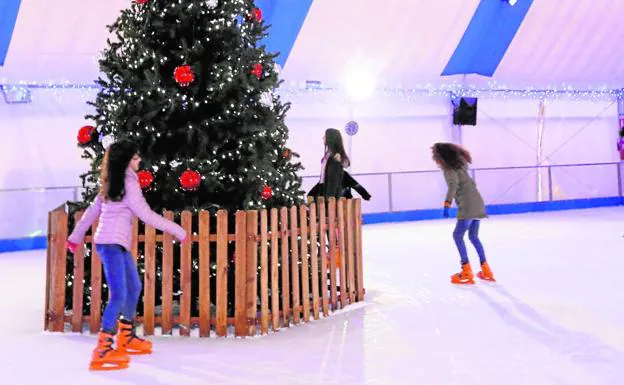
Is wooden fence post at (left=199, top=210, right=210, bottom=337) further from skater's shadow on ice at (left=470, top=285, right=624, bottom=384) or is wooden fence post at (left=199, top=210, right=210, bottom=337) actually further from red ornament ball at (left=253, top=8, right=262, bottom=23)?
skater's shadow on ice at (left=470, top=285, right=624, bottom=384)

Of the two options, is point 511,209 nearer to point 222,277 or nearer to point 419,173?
point 419,173

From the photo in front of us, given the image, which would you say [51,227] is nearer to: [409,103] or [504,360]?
[504,360]

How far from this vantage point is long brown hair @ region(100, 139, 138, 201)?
373cm

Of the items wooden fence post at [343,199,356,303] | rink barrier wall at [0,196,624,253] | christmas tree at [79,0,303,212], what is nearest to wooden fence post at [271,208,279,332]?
christmas tree at [79,0,303,212]

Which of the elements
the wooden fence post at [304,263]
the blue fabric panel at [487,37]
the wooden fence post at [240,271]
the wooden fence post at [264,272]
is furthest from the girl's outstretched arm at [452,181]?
the blue fabric panel at [487,37]

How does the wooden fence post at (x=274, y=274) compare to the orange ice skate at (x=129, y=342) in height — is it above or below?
above

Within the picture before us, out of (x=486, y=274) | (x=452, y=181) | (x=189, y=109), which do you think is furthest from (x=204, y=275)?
(x=486, y=274)

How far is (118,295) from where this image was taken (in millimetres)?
3768

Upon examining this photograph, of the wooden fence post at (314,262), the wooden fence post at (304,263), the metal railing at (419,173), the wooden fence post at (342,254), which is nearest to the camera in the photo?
the wooden fence post at (304,263)

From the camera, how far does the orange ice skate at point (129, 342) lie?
3836 millimetres

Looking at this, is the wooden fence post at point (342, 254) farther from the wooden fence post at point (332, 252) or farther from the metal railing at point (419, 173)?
the metal railing at point (419, 173)

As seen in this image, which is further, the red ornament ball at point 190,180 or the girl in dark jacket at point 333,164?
the girl in dark jacket at point 333,164

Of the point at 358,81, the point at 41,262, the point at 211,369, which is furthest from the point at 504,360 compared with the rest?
the point at 358,81

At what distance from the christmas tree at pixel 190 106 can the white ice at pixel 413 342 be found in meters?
0.98
